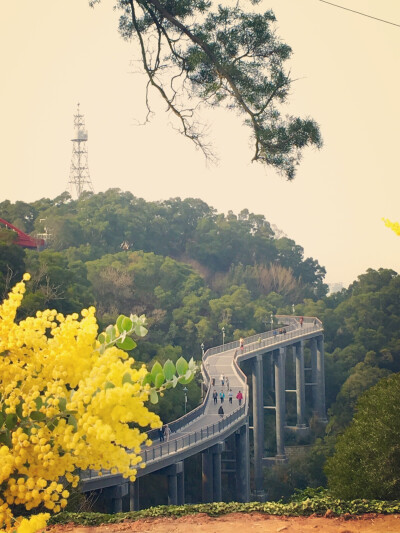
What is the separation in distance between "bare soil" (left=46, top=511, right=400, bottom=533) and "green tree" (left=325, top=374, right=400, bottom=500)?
2.13m

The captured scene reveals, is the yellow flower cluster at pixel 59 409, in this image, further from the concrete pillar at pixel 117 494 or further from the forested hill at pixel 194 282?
the forested hill at pixel 194 282

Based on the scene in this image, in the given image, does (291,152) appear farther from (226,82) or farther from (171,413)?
(171,413)

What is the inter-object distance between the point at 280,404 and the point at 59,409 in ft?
186

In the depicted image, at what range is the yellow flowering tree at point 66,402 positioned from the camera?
446cm

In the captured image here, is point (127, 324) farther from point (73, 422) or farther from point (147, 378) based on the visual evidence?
point (73, 422)

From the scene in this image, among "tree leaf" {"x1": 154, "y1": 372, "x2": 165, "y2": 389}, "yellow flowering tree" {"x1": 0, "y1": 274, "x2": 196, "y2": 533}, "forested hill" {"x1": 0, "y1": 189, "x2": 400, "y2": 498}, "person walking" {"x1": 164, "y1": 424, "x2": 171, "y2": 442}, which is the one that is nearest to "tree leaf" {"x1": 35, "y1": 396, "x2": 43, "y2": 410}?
"yellow flowering tree" {"x1": 0, "y1": 274, "x2": 196, "y2": 533}

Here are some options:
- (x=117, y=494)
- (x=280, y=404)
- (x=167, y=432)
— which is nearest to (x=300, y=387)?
(x=280, y=404)

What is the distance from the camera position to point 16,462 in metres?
4.78

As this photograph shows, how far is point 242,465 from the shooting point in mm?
45219

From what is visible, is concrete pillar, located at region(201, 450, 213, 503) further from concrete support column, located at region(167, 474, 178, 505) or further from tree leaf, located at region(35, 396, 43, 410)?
tree leaf, located at region(35, 396, 43, 410)

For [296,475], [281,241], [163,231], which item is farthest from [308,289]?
[296,475]

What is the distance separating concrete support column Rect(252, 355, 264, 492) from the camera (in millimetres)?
52031

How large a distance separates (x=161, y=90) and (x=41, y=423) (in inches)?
409

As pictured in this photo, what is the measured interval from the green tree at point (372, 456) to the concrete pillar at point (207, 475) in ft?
73.6
